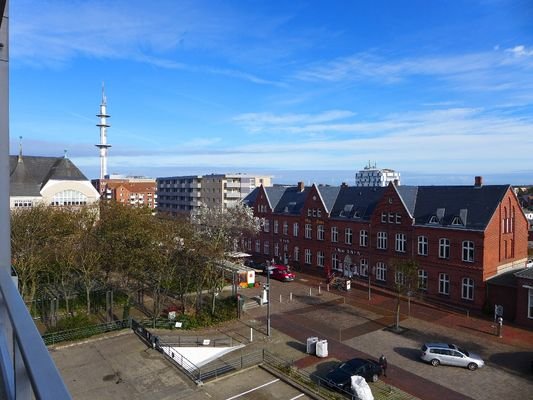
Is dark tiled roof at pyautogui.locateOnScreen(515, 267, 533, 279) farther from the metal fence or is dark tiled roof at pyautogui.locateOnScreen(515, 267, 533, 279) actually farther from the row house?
the metal fence

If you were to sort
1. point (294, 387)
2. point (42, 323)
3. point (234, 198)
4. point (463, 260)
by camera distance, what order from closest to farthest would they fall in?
point (294, 387), point (42, 323), point (463, 260), point (234, 198)

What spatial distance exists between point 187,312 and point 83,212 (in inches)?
526

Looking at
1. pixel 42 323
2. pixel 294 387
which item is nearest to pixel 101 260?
pixel 42 323

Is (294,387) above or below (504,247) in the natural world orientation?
below

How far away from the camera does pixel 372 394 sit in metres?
19.8

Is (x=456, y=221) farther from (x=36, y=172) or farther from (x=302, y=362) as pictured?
(x=36, y=172)

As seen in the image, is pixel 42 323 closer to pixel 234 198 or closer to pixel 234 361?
pixel 234 361

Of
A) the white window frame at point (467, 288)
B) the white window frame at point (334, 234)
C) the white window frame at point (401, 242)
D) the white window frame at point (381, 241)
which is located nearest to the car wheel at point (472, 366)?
the white window frame at point (467, 288)

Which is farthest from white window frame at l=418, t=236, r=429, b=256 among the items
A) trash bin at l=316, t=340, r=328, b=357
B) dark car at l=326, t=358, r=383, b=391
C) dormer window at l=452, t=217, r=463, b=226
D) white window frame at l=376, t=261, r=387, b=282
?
dark car at l=326, t=358, r=383, b=391

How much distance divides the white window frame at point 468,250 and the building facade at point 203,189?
53.1m

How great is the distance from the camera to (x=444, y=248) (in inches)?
1436

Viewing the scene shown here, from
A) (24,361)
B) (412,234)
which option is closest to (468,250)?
(412,234)

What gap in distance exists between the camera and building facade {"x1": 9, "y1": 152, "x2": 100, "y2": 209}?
5278 centimetres

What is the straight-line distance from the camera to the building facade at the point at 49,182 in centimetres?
5278
